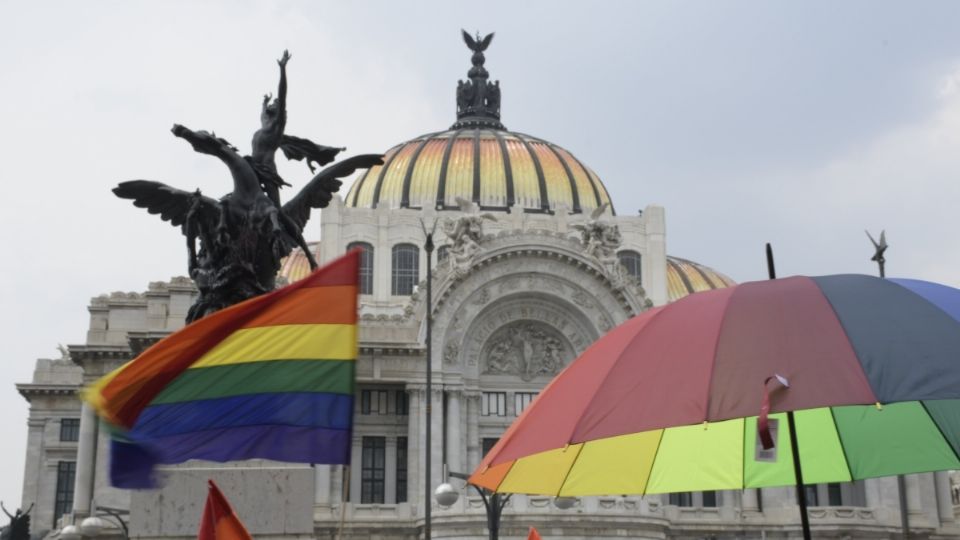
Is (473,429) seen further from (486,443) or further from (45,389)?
(45,389)

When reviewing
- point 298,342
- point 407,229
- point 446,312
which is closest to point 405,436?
point 446,312

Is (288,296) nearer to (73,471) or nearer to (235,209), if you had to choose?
(235,209)

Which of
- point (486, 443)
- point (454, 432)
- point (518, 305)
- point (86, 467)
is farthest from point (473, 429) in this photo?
point (86, 467)

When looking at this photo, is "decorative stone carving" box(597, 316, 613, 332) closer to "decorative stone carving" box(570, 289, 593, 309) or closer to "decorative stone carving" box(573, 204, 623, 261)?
"decorative stone carving" box(570, 289, 593, 309)

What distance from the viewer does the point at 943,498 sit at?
63875mm

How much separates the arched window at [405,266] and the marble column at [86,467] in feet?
58.1

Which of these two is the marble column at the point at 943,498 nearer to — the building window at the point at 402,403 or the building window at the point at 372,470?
the building window at the point at 402,403

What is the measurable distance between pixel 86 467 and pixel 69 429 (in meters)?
15.9

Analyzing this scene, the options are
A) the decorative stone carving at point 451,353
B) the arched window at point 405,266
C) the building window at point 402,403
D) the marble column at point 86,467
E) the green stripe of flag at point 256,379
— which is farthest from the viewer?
the arched window at point 405,266

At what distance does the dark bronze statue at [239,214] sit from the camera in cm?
1538

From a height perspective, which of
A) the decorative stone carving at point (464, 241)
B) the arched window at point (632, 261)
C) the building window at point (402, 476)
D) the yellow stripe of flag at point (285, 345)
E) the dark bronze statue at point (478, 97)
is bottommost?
the yellow stripe of flag at point (285, 345)

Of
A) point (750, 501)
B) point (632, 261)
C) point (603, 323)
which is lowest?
point (750, 501)

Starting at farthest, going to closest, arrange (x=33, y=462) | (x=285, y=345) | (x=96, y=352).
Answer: (x=33, y=462), (x=96, y=352), (x=285, y=345)

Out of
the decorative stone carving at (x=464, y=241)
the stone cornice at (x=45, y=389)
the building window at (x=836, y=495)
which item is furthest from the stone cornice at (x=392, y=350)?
the stone cornice at (x=45, y=389)
